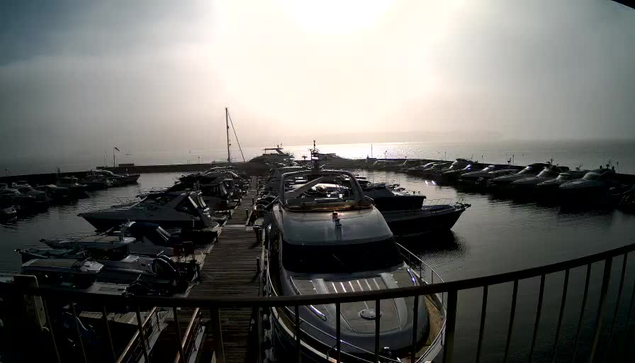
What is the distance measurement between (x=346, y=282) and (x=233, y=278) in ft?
23.0

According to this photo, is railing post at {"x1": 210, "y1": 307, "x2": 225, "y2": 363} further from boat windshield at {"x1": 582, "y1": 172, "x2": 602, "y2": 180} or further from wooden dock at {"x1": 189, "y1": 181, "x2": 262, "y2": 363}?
boat windshield at {"x1": 582, "y1": 172, "x2": 602, "y2": 180}

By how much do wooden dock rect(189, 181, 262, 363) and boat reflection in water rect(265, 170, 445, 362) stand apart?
5.93 feet

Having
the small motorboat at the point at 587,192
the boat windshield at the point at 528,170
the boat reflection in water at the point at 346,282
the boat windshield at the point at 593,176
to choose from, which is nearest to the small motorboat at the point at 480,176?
the boat windshield at the point at 528,170

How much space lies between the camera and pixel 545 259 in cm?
2006

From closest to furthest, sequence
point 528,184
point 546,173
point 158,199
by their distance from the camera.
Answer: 1. point 158,199
2. point 528,184
3. point 546,173

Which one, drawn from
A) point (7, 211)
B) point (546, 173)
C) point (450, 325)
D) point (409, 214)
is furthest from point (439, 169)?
point (7, 211)

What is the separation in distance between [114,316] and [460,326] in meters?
A: 13.7

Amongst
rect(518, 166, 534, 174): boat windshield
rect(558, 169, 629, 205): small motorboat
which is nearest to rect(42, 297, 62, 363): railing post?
rect(558, 169, 629, 205): small motorboat

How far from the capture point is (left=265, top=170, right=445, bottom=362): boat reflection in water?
5945 millimetres

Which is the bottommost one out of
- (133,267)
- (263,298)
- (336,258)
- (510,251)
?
(510,251)

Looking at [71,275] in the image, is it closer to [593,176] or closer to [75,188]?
[75,188]

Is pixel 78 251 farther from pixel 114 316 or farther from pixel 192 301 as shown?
pixel 192 301

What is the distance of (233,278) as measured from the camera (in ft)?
42.1

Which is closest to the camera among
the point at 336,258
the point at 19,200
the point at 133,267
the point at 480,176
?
the point at 336,258
